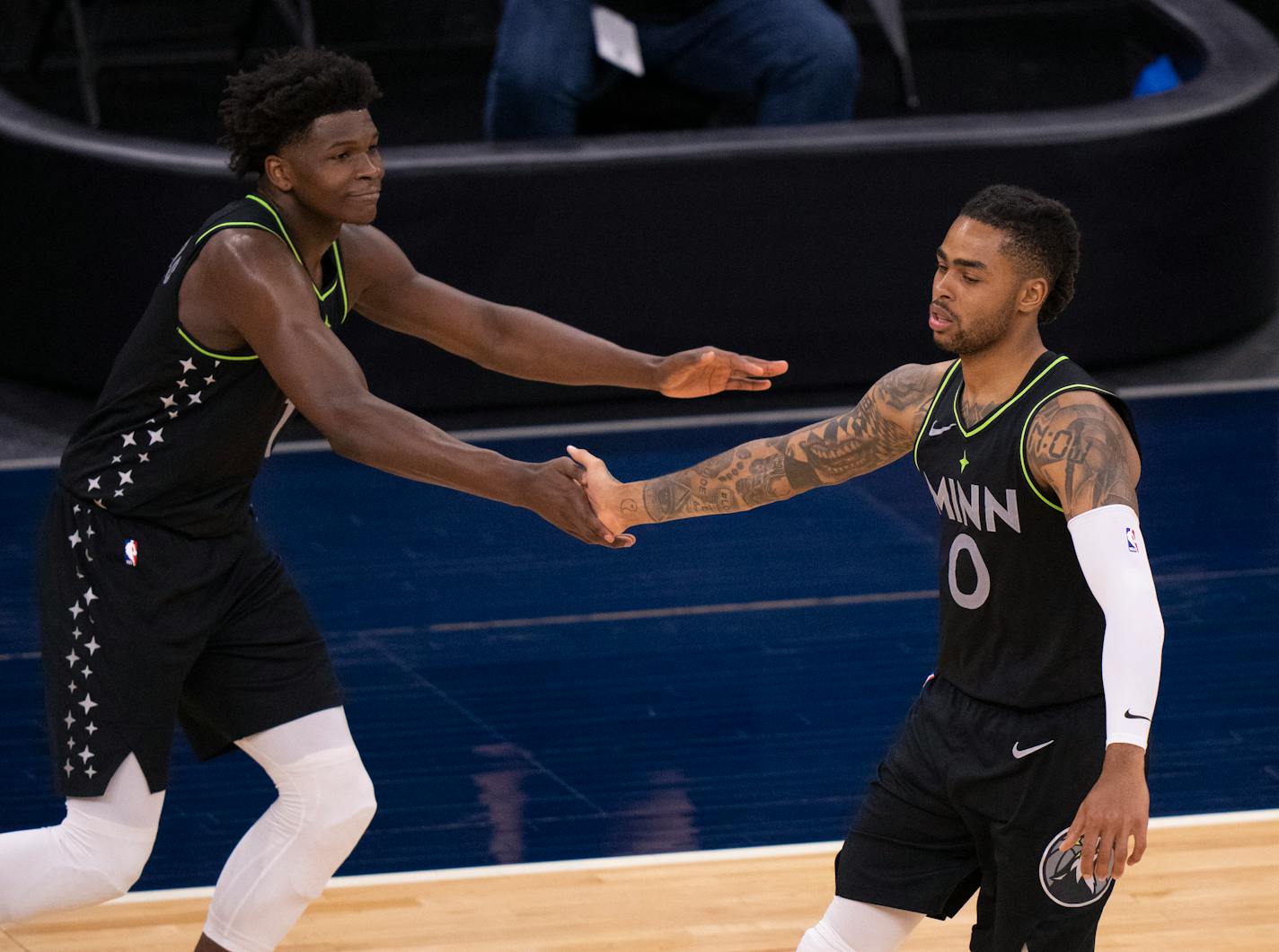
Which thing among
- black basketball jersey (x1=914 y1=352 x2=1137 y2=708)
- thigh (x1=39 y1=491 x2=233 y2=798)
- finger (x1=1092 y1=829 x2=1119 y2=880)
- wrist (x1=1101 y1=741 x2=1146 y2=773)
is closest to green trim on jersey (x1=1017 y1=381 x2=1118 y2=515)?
black basketball jersey (x1=914 y1=352 x2=1137 y2=708)

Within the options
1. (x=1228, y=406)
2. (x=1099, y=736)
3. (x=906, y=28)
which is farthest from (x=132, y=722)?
(x=906, y=28)

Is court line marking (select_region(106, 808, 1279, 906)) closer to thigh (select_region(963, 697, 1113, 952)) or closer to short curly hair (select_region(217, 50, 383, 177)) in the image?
thigh (select_region(963, 697, 1113, 952))

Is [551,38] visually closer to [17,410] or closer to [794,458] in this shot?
[17,410]

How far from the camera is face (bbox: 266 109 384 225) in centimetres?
302

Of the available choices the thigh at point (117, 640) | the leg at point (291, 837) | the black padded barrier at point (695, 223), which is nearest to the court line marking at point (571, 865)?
the leg at point (291, 837)

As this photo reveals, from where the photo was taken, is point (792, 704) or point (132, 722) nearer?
point (132, 722)

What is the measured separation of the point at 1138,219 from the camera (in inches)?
257

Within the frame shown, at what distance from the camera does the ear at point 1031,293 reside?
110 inches

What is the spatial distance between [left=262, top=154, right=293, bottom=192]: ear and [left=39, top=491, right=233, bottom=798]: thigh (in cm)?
58

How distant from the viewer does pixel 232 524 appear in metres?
3.17

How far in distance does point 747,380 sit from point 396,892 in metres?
1.23

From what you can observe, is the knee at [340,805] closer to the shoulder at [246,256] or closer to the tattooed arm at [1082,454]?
the shoulder at [246,256]

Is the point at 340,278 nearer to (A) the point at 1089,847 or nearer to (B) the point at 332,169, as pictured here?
(B) the point at 332,169

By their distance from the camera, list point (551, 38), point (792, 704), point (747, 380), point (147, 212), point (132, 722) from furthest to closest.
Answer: point (551, 38), point (147, 212), point (792, 704), point (747, 380), point (132, 722)
